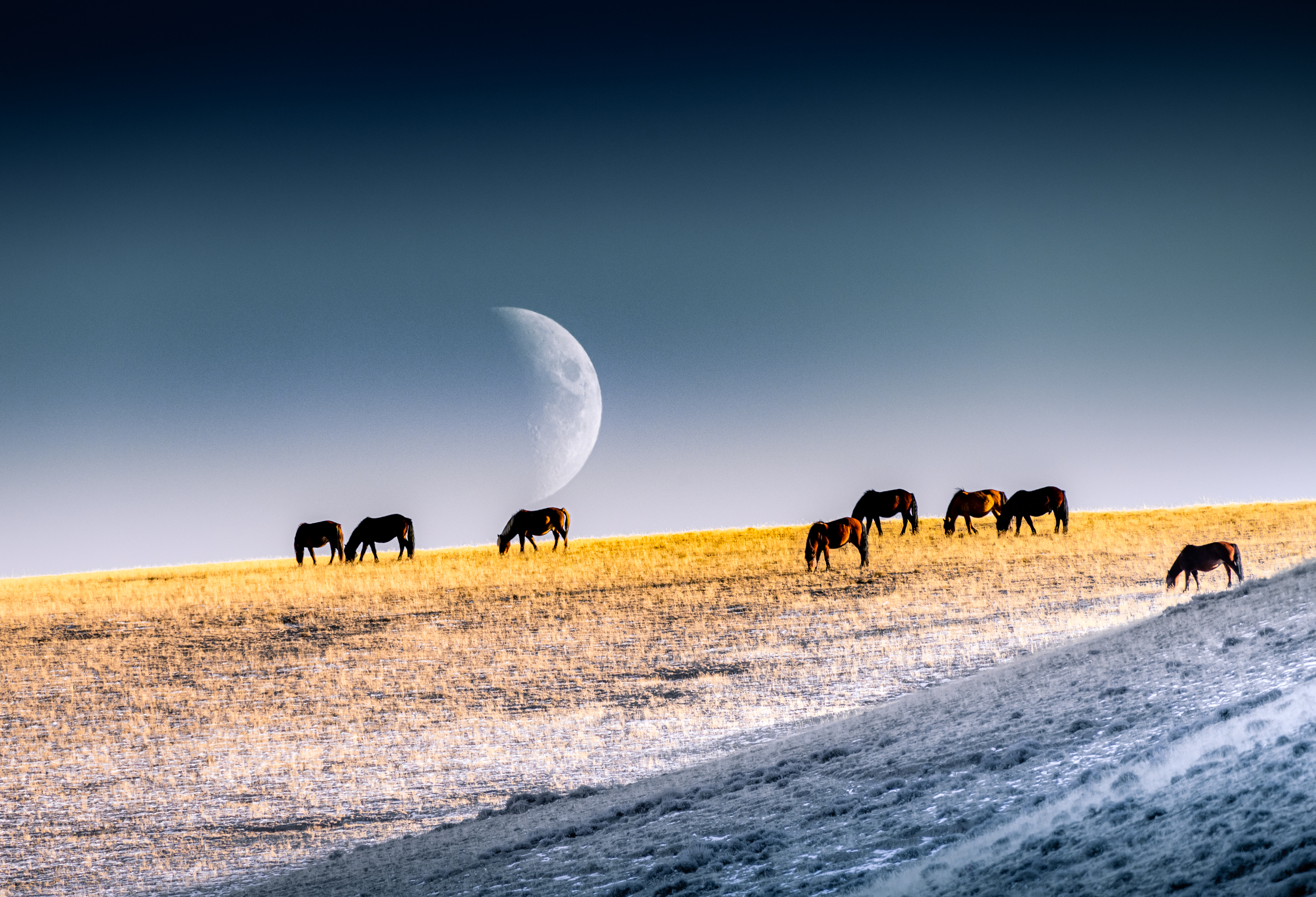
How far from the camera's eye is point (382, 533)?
134 feet

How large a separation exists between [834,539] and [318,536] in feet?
66.8

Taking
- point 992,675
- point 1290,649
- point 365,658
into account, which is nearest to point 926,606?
point 992,675

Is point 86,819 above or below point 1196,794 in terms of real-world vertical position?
below

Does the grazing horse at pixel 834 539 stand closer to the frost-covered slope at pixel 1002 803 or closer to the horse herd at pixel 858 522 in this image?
the horse herd at pixel 858 522

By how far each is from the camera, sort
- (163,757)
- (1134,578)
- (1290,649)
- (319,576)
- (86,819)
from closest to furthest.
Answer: (1290,649) < (86,819) < (163,757) < (1134,578) < (319,576)

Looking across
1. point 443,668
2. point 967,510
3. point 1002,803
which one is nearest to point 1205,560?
point 1002,803

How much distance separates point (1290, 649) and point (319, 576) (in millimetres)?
29902

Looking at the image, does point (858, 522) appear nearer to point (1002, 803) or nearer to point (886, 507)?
point (886, 507)

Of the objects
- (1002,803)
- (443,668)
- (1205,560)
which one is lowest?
(443,668)

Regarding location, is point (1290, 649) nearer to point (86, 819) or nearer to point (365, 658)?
point (86, 819)

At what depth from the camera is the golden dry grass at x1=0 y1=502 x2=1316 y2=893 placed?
13625 millimetres

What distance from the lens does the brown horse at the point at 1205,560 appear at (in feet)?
66.2

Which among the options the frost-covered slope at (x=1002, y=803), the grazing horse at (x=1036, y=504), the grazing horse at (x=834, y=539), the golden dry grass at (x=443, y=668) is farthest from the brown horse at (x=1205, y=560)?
the grazing horse at (x=1036, y=504)

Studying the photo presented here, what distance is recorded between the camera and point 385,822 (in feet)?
41.7
